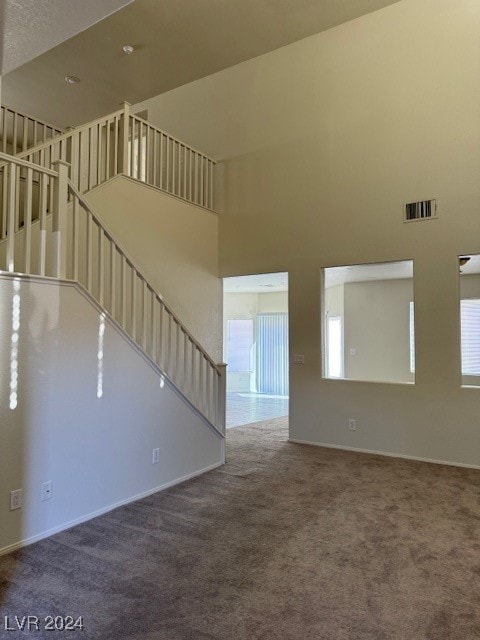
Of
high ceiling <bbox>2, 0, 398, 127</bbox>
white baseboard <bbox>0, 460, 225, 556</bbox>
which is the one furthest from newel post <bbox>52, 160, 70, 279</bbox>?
high ceiling <bbox>2, 0, 398, 127</bbox>

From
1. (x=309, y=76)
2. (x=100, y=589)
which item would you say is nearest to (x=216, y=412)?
(x=100, y=589)

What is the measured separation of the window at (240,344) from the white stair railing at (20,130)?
5.98 meters

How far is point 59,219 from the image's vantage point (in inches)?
125

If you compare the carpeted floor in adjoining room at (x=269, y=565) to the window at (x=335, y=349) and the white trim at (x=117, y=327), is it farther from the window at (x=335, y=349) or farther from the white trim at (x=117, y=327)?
the window at (x=335, y=349)

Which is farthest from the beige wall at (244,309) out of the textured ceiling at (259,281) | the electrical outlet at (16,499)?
the electrical outlet at (16,499)

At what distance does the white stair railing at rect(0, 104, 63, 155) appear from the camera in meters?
5.19

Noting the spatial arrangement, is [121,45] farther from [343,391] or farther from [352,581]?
[352,581]

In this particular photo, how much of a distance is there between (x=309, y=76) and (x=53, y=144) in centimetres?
337

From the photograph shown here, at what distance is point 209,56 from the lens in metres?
6.19

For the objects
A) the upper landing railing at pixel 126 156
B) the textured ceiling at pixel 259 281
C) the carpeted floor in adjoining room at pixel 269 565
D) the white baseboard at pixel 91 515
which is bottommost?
the carpeted floor in adjoining room at pixel 269 565

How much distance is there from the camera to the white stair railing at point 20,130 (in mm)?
5191

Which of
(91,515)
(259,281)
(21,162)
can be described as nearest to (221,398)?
(91,515)

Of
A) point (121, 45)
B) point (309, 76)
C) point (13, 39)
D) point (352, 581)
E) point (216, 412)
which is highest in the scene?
point (121, 45)

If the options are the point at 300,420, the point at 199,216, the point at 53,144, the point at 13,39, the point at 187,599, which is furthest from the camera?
the point at 199,216
